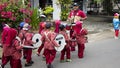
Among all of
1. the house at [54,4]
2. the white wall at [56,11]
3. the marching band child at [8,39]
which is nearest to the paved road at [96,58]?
the marching band child at [8,39]

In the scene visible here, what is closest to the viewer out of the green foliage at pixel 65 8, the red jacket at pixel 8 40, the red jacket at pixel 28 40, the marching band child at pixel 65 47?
the red jacket at pixel 8 40

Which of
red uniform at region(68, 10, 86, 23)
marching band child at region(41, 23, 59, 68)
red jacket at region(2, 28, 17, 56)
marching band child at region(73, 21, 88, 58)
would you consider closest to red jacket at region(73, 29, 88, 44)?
marching band child at region(73, 21, 88, 58)

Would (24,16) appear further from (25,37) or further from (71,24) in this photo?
(25,37)

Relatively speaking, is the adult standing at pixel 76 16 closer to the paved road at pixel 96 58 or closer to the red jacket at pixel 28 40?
the paved road at pixel 96 58

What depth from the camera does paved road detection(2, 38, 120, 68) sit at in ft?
36.7

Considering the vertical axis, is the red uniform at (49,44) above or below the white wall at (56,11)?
above

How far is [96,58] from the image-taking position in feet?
39.9

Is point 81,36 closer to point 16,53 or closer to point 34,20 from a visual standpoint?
point 16,53

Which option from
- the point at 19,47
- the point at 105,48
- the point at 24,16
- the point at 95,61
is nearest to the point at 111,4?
the point at 24,16

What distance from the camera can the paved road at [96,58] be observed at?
36.7 feet

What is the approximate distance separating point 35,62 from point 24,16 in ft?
18.6

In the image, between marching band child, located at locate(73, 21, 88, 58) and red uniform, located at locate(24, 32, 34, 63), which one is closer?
red uniform, located at locate(24, 32, 34, 63)

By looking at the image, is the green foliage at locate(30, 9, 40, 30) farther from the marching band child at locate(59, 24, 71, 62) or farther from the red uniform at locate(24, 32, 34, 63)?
the red uniform at locate(24, 32, 34, 63)

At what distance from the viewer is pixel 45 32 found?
10.6m
